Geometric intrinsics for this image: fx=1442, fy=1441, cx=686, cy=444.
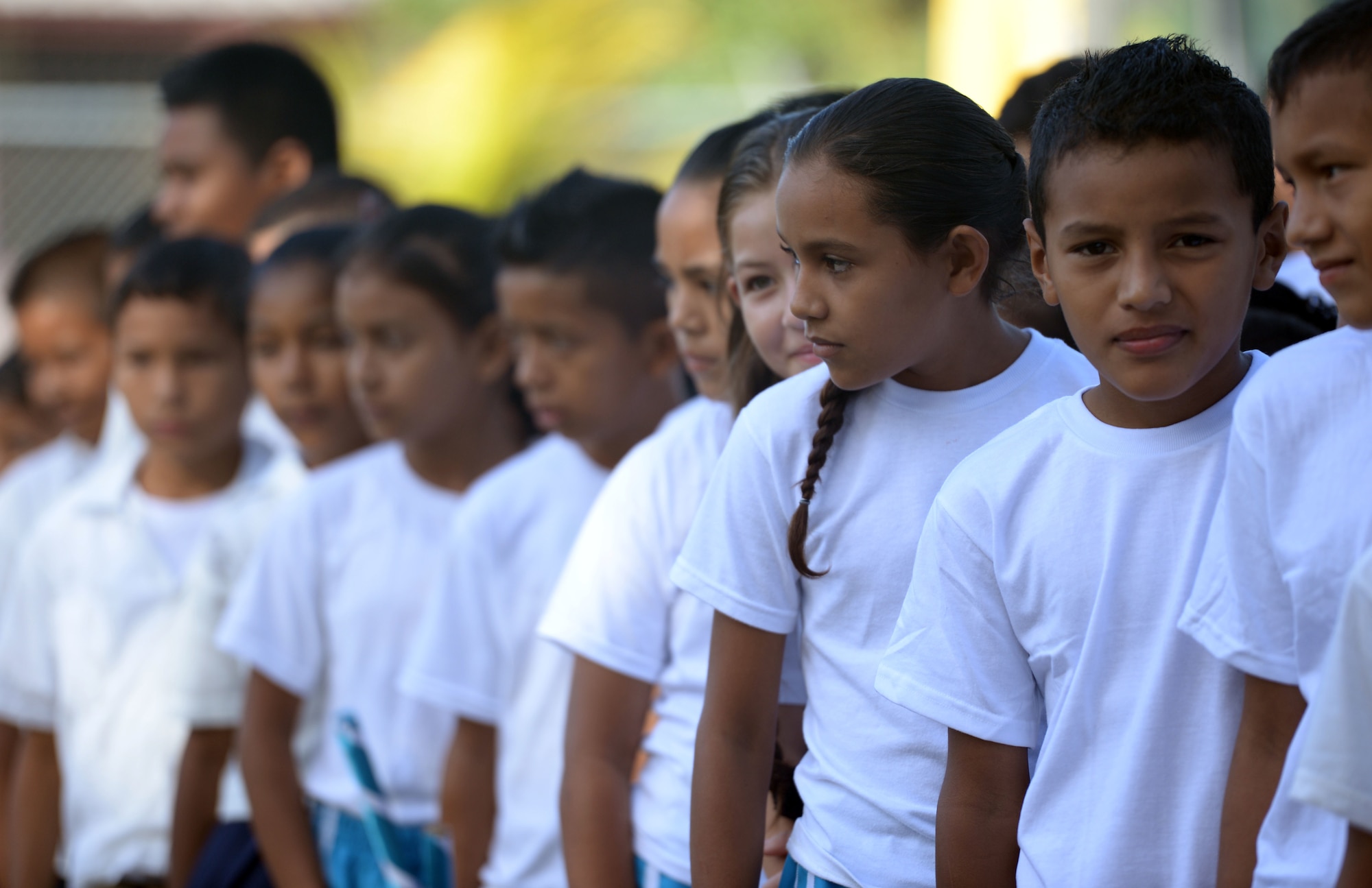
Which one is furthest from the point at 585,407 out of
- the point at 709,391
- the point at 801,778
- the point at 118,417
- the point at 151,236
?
the point at 151,236

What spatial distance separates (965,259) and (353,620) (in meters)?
1.76

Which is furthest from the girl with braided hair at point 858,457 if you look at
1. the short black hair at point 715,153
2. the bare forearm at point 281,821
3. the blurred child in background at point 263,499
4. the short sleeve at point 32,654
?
the short sleeve at point 32,654

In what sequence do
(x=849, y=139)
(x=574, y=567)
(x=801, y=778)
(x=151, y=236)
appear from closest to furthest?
(x=849, y=139) → (x=801, y=778) → (x=574, y=567) → (x=151, y=236)

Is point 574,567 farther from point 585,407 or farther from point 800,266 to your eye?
point 800,266

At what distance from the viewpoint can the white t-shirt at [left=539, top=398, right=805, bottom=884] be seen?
210 centimetres

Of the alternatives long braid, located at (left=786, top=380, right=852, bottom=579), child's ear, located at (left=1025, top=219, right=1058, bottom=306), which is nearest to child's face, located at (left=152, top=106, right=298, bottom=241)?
long braid, located at (left=786, top=380, right=852, bottom=579)

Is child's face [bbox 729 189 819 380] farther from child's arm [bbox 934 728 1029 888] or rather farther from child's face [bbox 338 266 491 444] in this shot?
child's face [bbox 338 266 491 444]

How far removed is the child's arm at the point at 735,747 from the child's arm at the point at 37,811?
2.48 meters

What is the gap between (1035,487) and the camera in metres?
1.49

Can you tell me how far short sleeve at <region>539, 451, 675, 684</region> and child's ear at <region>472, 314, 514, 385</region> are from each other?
103cm

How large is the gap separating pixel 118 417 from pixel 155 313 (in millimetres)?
640

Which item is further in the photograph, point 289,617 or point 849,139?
point 289,617

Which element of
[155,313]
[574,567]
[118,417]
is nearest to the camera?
[574,567]

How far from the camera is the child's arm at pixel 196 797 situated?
10.1ft
